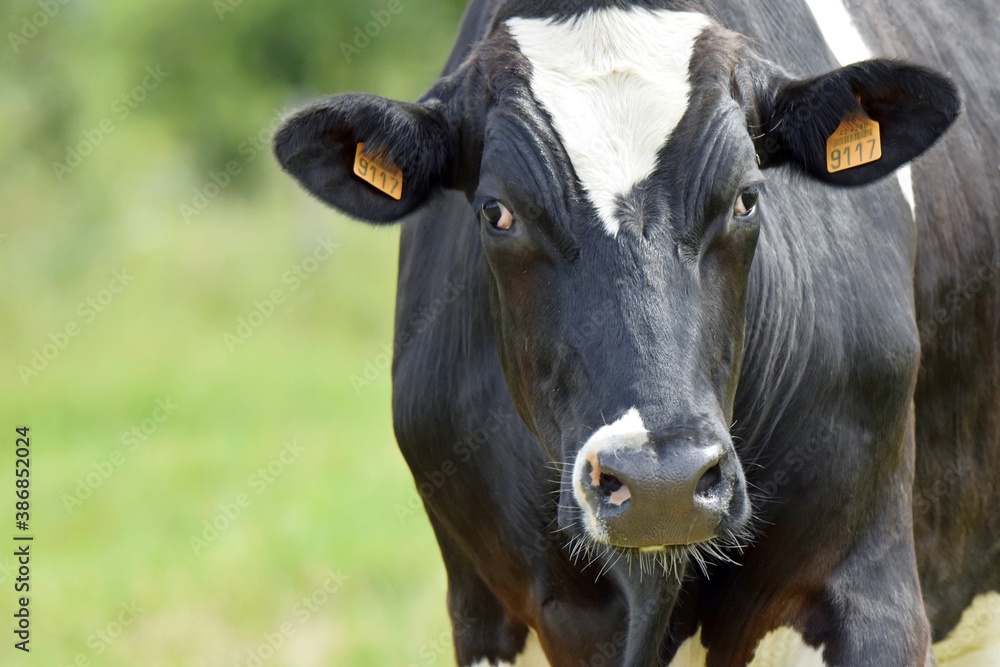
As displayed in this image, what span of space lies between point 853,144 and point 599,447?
4.16 feet

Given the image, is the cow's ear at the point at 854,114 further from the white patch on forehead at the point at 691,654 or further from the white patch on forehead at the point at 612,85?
the white patch on forehead at the point at 691,654

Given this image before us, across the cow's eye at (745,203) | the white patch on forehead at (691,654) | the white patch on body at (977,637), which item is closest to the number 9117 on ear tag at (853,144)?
the cow's eye at (745,203)

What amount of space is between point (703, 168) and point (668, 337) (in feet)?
1.54

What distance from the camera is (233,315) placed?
63.1 feet

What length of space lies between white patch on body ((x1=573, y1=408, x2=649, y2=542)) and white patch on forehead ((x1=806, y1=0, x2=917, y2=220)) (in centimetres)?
169

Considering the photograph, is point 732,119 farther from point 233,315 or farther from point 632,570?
point 233,315

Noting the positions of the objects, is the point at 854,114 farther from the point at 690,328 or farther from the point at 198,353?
the point at 198,353

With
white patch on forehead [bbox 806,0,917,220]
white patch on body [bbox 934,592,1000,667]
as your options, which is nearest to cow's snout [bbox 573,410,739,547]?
white patch on forehead [bbox 806,0,917,220]

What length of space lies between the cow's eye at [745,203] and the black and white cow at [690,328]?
0.01 meters

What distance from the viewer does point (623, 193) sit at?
3.48 m

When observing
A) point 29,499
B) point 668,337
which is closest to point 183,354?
point 29,499

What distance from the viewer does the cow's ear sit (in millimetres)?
3816

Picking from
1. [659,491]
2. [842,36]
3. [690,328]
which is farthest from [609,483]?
[842,36]

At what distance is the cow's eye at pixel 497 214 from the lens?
3674 mm
